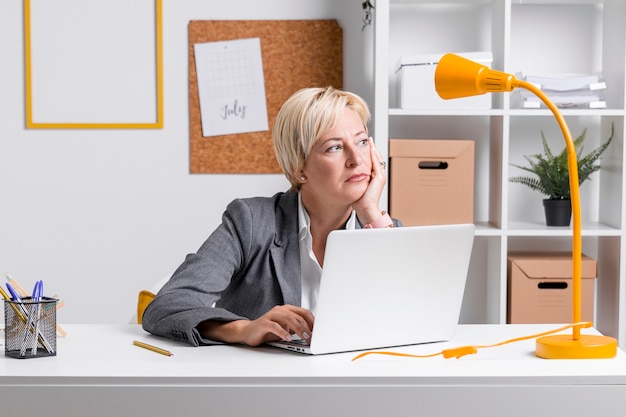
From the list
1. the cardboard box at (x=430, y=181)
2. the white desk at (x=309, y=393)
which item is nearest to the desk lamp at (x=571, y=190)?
the white desk at (x=309, y=393)

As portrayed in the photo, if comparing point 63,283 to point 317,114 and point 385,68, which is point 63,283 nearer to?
point 385,68

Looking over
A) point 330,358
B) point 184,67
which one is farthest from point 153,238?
point 330,358

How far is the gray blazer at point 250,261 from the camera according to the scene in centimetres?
180

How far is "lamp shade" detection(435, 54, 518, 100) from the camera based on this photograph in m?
1.52

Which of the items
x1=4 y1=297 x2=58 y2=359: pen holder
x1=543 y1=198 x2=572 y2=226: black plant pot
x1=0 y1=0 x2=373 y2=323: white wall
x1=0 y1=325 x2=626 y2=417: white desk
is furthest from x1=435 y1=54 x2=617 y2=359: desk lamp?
x1=0 y1=0 x2=373 y2=323: white wall

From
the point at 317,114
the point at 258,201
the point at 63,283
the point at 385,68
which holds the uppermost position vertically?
the point at 385,68

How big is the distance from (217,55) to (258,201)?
55.7 inches

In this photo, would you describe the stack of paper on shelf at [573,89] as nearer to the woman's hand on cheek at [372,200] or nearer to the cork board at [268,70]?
the cork board at [268,70]

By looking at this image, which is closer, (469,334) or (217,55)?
(469,334)

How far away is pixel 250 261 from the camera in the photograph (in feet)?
6.36

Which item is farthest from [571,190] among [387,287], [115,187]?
[115,187]

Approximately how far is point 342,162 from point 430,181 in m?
1.06

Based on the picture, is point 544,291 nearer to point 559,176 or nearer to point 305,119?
point 559,176

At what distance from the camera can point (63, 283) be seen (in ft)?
11.0
